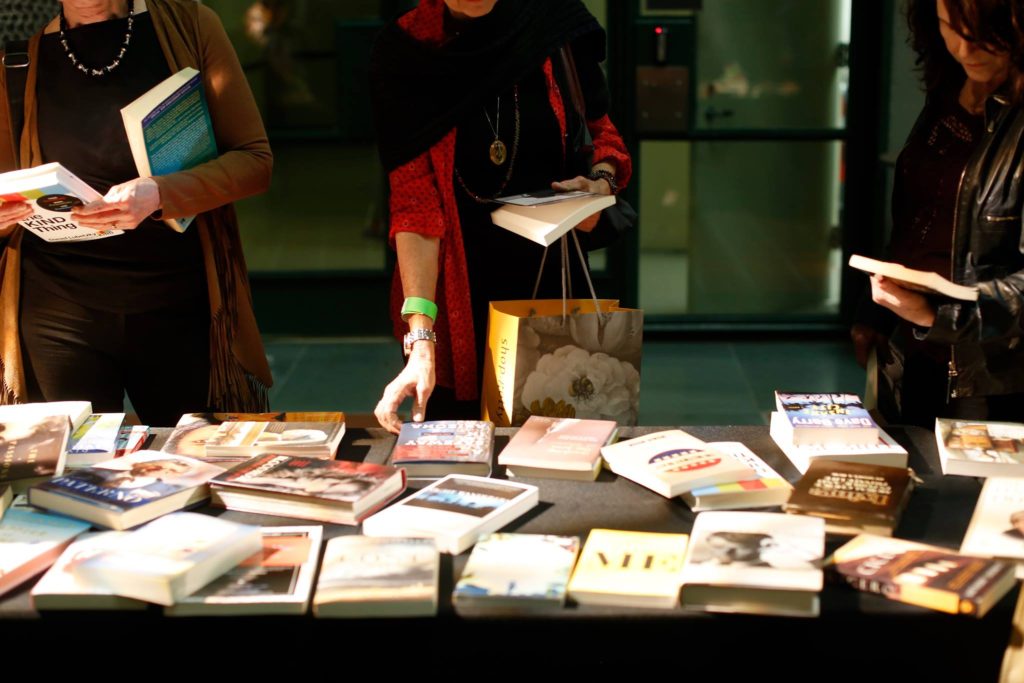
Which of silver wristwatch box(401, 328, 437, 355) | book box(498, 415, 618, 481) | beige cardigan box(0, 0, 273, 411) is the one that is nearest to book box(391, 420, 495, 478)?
book box(498, 415, 618, 481)

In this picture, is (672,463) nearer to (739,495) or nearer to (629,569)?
(739,495)

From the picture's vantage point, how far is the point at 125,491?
1.68 m

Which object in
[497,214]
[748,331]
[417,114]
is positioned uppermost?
[417,114]

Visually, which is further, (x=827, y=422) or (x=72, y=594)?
(x=827, y=422)

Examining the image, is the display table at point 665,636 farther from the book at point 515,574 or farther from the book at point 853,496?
the book at point 853,496

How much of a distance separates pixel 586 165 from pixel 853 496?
1.04 meters

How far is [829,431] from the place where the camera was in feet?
6.10

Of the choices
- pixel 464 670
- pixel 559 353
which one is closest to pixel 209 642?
pixel 464 670

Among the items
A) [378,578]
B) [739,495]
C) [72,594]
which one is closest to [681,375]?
[739,495]

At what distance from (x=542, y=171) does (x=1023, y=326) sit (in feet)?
3.20

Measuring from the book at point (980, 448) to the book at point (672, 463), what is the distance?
34 centimetres

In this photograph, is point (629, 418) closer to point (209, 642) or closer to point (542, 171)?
point (542, 171)

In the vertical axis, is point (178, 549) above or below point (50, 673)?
above

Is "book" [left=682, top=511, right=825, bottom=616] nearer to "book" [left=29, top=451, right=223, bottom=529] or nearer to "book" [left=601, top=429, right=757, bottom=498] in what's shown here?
"book" [left=601, top=429, right=757, bottom=498]
